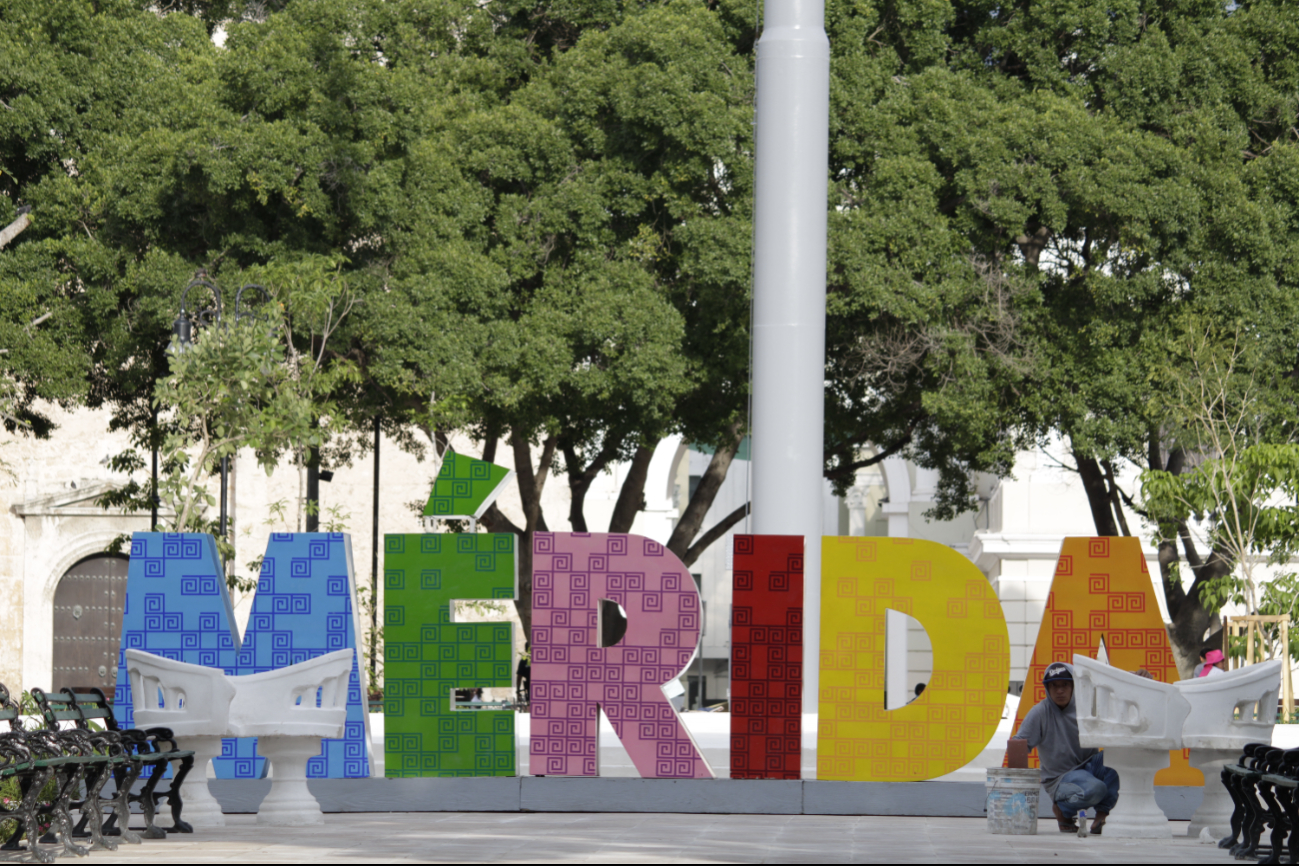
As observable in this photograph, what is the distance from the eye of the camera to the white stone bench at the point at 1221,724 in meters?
9.77

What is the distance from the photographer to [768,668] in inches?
458

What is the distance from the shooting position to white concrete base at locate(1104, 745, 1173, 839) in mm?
9867

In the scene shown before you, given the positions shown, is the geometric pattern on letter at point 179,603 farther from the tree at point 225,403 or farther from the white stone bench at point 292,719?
the tree at point 225,403

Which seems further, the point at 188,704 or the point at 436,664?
the point at 436,664

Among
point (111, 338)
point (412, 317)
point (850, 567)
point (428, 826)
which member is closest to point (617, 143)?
point (412, 317)

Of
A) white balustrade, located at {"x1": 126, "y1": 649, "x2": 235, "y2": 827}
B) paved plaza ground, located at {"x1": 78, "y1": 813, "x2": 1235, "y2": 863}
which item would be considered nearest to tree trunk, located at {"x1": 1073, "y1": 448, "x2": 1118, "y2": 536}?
paved plaza ground, located at {"x1": 78, "y1": 813, "x2": 1235, "y2": 863}

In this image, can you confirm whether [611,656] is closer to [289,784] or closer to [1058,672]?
[289,784]

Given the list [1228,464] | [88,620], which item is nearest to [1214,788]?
[1228,464]

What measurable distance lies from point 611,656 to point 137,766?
3488 mm

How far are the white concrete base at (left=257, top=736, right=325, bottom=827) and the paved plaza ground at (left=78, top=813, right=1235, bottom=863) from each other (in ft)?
0.58

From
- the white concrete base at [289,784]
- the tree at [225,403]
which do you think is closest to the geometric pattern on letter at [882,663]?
the white concrete base at [289,784]

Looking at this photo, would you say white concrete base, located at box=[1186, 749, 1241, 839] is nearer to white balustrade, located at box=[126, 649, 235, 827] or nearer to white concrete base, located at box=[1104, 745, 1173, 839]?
white concrete base, located at box=[1104, 745, 1173, 839]

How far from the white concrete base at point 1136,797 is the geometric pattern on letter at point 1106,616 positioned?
138 cm

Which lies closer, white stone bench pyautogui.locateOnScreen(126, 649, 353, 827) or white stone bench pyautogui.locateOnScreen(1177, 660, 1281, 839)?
white stone bench pyautogui.locateOnScreen(1177, 660, 1281, 839)
